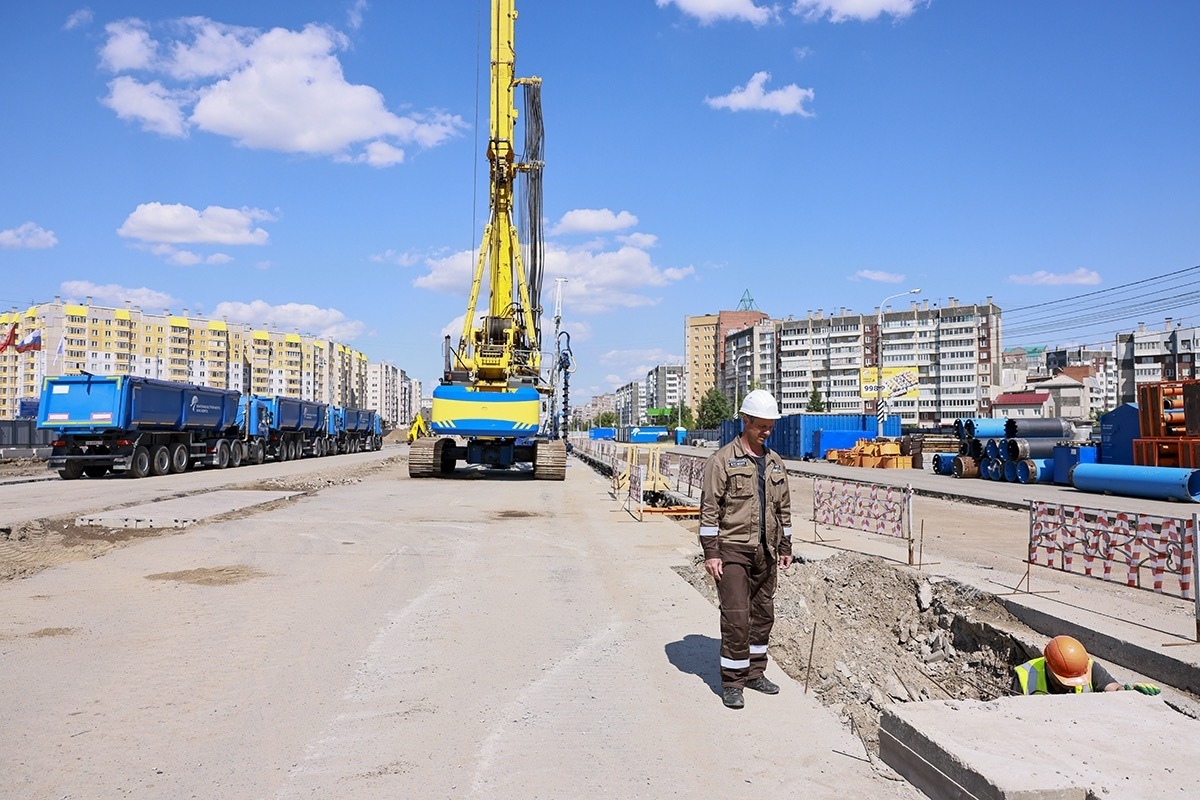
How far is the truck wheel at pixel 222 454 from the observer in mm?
32438

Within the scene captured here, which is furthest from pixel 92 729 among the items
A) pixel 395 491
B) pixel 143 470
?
pixel 143 470

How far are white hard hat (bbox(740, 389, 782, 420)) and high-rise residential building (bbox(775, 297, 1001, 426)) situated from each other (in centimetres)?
11226

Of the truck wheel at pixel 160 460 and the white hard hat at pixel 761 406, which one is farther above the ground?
the white hard hat at pixel 761 406

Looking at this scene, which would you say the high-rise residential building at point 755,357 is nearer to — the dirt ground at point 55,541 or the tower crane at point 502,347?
the tower crane at point 502,347

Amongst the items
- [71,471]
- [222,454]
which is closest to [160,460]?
[71,471]

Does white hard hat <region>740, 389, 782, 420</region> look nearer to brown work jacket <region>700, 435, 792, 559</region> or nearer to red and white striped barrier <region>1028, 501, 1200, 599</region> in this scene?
brown work jacket <region>700, 435, 792, 559</region>

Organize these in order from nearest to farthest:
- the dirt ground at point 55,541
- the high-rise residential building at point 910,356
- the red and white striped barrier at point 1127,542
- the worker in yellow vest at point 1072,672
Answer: the worker in yellow vest at point 1072,672 → the red and white striped barrier at point 1127,542 → the dirt ground at point 55,541 → the high-rise residential building at point 910,356

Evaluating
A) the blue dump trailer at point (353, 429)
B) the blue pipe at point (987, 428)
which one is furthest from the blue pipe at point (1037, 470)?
the blue dump trailer at point (353, 429)

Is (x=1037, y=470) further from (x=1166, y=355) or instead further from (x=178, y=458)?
(x=1166, y=355)

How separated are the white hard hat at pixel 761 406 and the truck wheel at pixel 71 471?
26.1m

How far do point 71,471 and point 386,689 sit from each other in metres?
25.3

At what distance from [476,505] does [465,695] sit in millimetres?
12176

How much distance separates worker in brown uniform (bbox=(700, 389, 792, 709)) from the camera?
4988mm

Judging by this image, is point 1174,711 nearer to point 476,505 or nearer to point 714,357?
point 476,505
